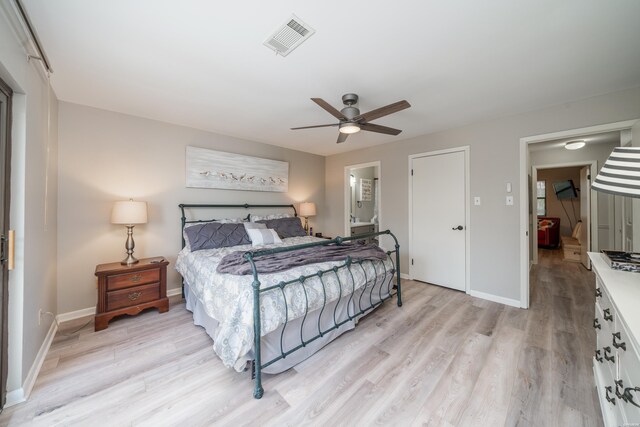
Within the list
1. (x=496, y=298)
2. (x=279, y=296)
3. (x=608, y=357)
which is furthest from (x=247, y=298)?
(x=496, y=298)

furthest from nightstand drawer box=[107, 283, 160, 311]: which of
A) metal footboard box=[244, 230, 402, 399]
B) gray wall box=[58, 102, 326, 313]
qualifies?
metal footboard box=[244, 230, 402, 399]

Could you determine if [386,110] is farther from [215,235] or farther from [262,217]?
[262,217]

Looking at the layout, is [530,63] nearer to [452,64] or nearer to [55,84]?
[452,64]

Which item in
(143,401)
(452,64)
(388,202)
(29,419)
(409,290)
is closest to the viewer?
(29,419)

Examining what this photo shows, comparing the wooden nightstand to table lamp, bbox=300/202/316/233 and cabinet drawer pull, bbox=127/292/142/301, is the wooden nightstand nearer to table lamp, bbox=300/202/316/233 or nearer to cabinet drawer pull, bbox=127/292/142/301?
cabinet drawer pull, bbox=127/292/142/301

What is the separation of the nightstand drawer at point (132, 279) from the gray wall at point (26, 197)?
1.54 feet

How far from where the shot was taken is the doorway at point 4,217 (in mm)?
1485

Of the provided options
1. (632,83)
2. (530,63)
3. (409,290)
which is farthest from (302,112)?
(632,83)

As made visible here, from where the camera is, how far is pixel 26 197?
1688 millimetres

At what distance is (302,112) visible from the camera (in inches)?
118

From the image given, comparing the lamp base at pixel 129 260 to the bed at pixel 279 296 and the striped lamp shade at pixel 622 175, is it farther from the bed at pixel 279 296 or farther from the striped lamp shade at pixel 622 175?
the striped lamp shade at pixel 622 175

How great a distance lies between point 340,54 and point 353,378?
2.44 meters

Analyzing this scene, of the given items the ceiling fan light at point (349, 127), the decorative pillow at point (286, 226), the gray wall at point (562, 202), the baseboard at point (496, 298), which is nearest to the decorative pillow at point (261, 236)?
the decorative pillow at point (286, 226)

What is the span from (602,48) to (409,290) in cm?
308
